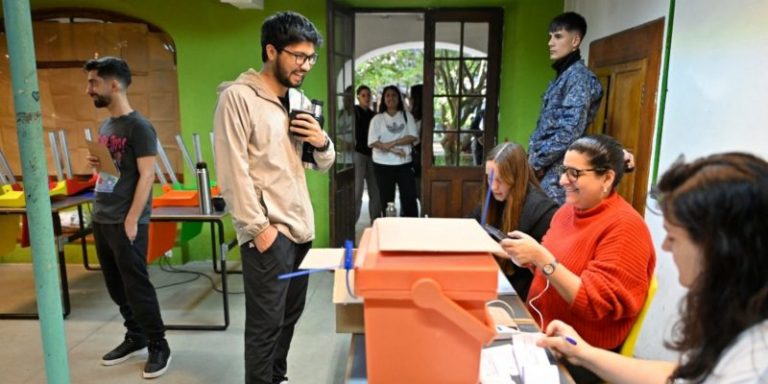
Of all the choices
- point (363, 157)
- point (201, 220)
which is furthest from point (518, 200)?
point (363, 157)

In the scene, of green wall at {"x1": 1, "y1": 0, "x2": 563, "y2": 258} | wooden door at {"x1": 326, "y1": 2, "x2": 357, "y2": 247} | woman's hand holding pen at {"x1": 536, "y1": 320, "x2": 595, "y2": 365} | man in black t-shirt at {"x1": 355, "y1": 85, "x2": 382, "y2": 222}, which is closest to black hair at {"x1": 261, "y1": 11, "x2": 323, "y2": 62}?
woman's hand holding pen at {"x1": 536, "y1": 320, "x2": 595, "y2": 365}

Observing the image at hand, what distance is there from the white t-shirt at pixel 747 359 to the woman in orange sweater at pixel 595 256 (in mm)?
488

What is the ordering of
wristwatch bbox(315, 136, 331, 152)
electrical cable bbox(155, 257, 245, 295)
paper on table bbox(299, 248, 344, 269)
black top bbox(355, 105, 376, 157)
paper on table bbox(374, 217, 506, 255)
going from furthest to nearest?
black top bbox(355, 105, 376, 157) < electrical cable bbox(155, 257, 245, 295) < wristwatch bbox(315, 136, 331, 152) < paper on table bbox(299, 248, 344, 269) < paper on table bbox(374, 217, 506, 255)

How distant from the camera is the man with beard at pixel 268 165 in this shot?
5.01ft

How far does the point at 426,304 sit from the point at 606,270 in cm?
71

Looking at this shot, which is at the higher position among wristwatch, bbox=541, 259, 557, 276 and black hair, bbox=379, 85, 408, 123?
black hair, bbox=379, 85, 408, 123

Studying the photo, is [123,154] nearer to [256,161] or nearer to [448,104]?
[256,161]

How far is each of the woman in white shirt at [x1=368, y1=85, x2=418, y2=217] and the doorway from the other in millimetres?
432

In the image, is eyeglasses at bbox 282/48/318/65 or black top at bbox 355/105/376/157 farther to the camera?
black top at bbox 355/105/376/157

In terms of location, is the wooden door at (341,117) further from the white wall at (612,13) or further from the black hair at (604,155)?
the black hair at (604,155)

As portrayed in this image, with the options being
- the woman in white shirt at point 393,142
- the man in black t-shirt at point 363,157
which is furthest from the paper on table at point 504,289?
the man in black t-shirt at point 363,157

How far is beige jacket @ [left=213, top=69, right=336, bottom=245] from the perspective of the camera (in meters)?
1.52

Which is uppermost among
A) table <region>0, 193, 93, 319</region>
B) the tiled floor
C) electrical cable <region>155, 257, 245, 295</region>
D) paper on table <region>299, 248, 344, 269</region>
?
paper on table <region>299, 248, 344, 269</region>

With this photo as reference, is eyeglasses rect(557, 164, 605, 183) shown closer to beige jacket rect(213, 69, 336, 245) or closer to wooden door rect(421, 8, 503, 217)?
beige jacket rect(213, 69, 336, 245)
